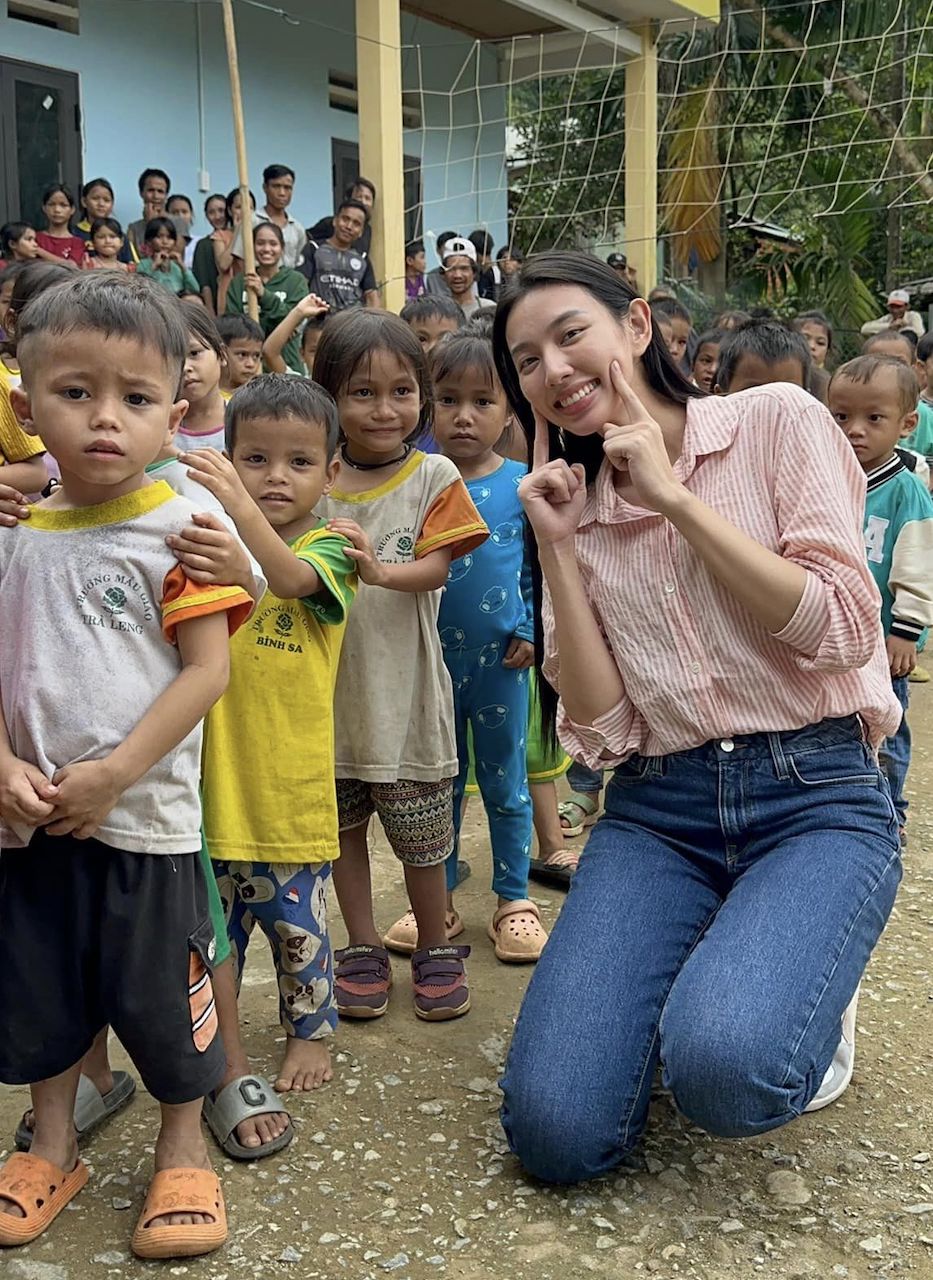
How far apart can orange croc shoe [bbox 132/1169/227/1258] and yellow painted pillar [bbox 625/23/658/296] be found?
974 cm

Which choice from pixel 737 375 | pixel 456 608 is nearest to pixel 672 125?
pixel 737 375

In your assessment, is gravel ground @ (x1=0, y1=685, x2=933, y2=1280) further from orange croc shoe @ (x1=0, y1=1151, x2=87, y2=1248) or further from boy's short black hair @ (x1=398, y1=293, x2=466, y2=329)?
boy's short black hair @ (x1=398, y1=293, x2=466, y2=329)

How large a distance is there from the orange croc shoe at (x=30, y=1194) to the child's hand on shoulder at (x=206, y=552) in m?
0.93

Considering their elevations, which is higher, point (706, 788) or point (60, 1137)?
point (706, 788)

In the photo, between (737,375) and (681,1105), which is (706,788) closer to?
(681,1105)

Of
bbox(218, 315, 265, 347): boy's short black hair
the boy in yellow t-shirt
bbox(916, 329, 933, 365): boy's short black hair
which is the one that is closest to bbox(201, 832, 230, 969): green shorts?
the boy in yellow t-shirt

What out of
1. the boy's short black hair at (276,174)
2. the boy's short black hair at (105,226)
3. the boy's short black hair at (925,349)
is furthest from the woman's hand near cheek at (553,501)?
the boy's short black hair at (276,174)

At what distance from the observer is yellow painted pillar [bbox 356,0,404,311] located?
7660mm

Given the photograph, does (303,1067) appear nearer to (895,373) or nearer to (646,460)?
(646,460)

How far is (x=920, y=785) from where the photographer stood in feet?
14.1

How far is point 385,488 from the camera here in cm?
267

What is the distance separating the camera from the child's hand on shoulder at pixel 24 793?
5.86ft

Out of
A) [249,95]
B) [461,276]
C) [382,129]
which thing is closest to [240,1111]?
[461,276]

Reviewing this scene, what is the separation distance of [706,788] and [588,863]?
0.88 ft
